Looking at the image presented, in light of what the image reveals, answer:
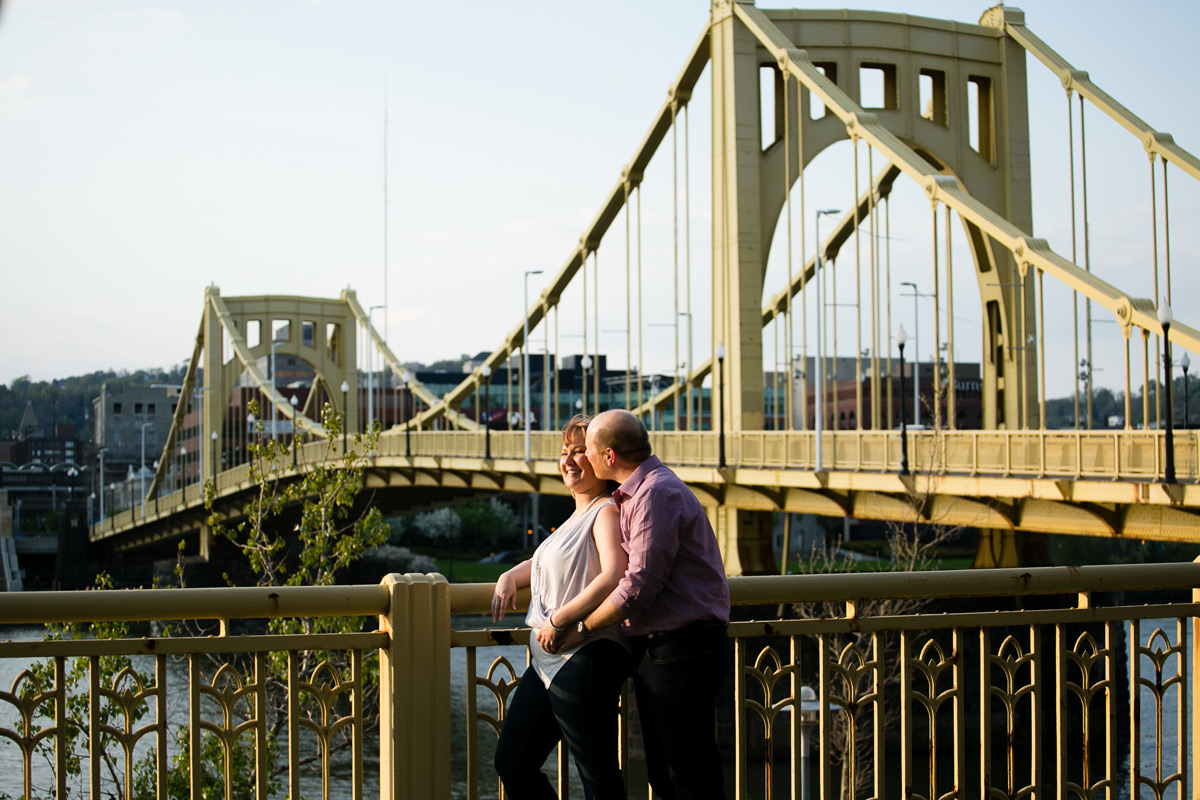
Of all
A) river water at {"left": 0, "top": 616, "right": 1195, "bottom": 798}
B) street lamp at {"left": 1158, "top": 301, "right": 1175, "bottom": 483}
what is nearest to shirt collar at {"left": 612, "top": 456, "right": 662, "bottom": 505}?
street lamp at {"left": 1158, "top": 301, "right": 1175, "bottom": 483}

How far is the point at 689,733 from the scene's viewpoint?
3.84 metres

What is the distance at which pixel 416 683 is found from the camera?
4.00 m

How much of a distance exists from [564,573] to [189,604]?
1.04 metres

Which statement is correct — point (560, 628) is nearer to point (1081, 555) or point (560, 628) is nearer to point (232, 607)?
point (232, 607)

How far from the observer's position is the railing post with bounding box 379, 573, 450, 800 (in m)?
3.98

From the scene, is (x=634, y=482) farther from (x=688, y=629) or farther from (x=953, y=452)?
(x=953, y=452)

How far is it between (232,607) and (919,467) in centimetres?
1679

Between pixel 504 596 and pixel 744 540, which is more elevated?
pixel 504 596

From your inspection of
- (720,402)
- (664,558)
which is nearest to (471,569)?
(720,402)

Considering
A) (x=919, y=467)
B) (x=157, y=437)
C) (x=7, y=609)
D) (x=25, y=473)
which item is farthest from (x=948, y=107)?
(x=157, y=437)

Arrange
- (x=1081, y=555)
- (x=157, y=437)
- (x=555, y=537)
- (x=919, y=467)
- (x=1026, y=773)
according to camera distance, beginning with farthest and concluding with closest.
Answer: (x=157, y=437), (x=1081, y=555), (x=1026, y=773), (x=919, y=467), (x=555, y=537)

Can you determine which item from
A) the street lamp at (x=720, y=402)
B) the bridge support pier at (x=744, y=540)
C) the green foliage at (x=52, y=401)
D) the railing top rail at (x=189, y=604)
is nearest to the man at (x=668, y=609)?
the railing top rail at (x=189, y=604)

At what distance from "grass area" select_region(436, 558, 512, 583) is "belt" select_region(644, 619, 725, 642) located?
173 ft

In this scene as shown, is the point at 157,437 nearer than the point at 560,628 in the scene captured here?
No
